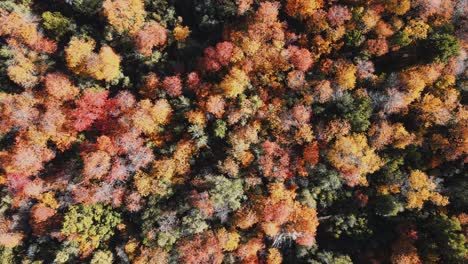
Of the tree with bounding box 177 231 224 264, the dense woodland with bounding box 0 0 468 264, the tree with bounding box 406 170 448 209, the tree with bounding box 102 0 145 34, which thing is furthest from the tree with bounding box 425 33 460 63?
the tree with bounding box 102 0 145 34

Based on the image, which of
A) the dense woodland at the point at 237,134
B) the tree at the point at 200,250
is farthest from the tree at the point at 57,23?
the tree at the point at 200,250

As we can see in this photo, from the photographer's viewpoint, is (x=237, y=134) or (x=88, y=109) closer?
(x=237, y=134)

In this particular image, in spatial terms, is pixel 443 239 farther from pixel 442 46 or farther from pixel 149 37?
pixel 149 37

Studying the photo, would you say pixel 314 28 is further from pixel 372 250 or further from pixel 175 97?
pixel 372 250

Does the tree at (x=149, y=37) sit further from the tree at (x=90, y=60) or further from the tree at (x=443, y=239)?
the tree at (x=443, y=239)

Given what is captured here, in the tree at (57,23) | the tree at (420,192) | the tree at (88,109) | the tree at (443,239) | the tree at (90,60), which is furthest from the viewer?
the tree at (88,109)

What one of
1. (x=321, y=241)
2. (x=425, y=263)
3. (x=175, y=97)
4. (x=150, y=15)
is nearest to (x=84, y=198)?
(x=175, y=97)

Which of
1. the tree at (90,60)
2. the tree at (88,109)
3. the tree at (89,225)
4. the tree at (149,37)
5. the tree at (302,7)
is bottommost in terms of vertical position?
the tree at (89,225)

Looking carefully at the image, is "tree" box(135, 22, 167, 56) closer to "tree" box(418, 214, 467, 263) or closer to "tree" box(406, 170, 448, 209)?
"tree" box(406, 170, 448, 209)

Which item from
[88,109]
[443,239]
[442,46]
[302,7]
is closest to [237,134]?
[302,7]
